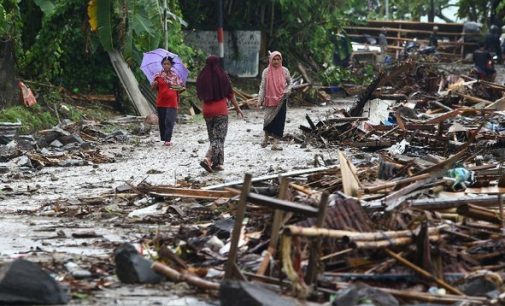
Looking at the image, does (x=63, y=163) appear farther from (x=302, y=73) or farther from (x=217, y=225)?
(x=302, y=73)

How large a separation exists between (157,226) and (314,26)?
2045cm

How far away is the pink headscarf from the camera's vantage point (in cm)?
1647

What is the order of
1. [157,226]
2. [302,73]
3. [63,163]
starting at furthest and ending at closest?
1. [302,73]
2. [63,163]
3. [157,226]

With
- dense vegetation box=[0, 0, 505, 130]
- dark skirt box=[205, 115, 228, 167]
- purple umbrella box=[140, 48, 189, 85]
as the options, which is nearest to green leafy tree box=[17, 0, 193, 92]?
dense vegetation box=[0, 0, 505, 130]

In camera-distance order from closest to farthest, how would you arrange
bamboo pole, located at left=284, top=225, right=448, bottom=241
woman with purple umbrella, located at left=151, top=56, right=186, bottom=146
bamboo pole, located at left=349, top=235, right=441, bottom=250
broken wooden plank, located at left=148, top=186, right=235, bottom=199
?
bamboo pole, located at left=284, top=225, right=448, bottom=241 < bamboo pole, located at left=349, top=235, right=441, bottom=250 < broken wooden plank, located at left=148, top=186, right=235, bottom=199 < woman with purple umbrella, located at left=151, top=56, right=186, bottom=146

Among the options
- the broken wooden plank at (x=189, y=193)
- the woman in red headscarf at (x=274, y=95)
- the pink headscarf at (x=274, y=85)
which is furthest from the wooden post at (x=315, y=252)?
the pink headscarf at (x=274, y=85)

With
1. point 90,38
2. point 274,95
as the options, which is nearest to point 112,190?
point 274,95

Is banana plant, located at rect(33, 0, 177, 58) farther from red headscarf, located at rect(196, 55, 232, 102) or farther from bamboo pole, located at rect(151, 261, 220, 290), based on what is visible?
bamboo pole, located at rect(151, 261, 220, 290)

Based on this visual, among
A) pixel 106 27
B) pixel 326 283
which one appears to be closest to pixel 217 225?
pixel 326 283

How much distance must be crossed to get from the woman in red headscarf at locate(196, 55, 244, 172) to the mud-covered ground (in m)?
0.26

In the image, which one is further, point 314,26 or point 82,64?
point 314,26

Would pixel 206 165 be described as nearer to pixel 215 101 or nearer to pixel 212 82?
pixel 215 101

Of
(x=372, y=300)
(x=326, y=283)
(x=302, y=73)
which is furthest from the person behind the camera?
(x=302, y=73)

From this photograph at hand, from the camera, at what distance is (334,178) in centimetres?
982
